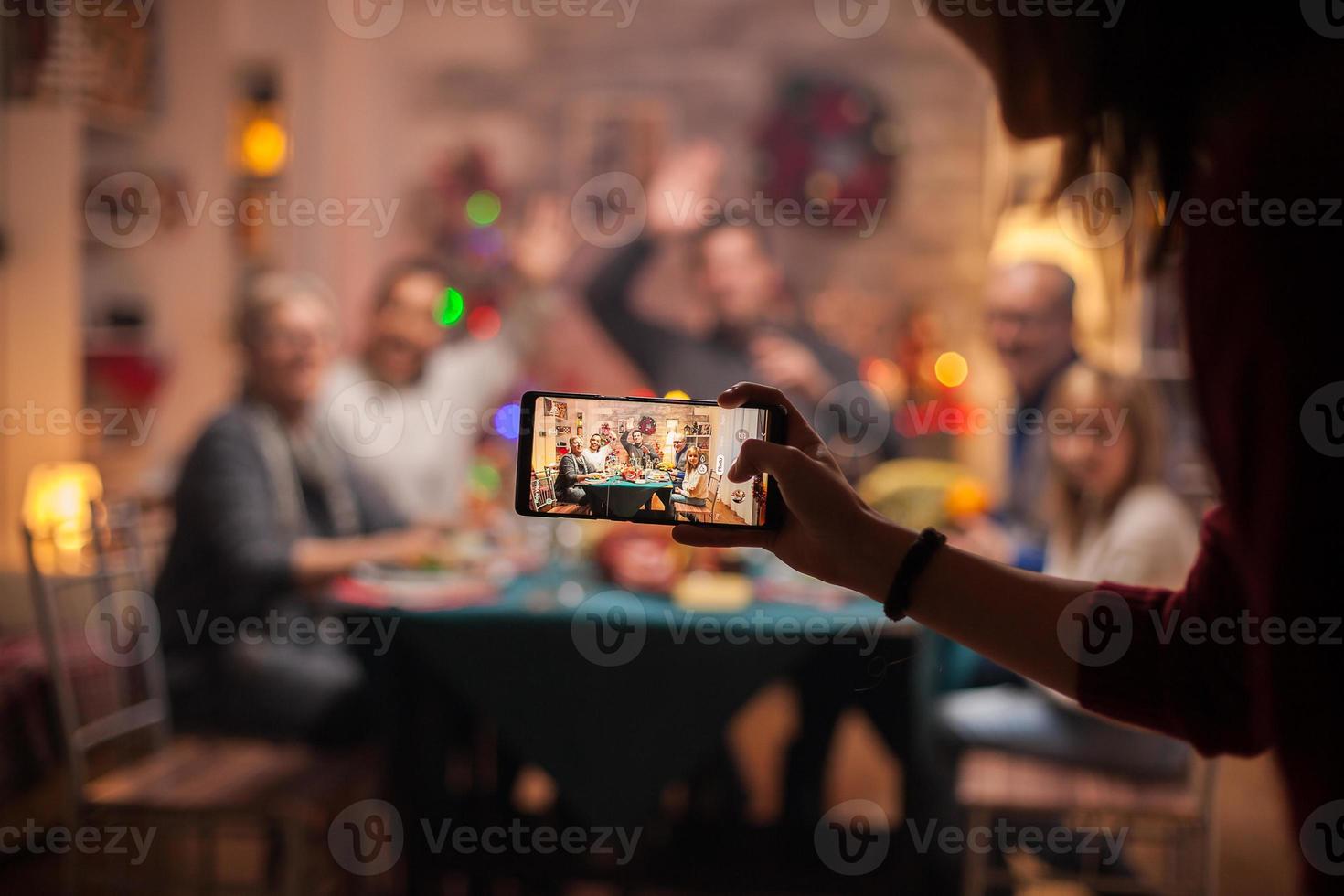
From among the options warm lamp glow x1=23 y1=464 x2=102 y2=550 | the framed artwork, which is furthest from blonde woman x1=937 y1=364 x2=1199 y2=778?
warm lamp glow x1=23 y1=464 x2=102 y2=550

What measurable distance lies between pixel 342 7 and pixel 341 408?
227 centimetres

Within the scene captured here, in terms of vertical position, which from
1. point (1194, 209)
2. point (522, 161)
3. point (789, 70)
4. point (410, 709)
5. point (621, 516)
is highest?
point (789, 70)

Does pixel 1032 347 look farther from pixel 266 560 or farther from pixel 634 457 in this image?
pixel 634 457

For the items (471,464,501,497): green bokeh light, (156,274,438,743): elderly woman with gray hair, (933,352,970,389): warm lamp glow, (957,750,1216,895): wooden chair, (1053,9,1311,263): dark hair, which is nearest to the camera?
(1053,9,1311,263): dark hair

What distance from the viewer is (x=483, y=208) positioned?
176 inches

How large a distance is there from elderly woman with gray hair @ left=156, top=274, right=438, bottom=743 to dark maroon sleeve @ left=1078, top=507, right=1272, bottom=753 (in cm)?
Result: 167

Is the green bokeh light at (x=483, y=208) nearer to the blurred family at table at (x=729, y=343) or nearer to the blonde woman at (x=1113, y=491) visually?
the blurred family at table at (x=729, y=343)

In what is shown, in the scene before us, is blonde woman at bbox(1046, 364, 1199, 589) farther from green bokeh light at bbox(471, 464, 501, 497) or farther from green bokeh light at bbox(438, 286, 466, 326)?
green bokeh light at bbox(438, 286, 466, 326)

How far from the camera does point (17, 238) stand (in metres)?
3.43

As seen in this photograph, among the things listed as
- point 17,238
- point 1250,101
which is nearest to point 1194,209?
point 1250,101

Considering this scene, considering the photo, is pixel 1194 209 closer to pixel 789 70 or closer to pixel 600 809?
pixel 600 809

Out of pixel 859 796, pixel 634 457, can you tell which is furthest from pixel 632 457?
pixel 859 796

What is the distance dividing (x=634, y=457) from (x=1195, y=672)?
1.57ft

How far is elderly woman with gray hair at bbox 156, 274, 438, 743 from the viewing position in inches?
86.7
